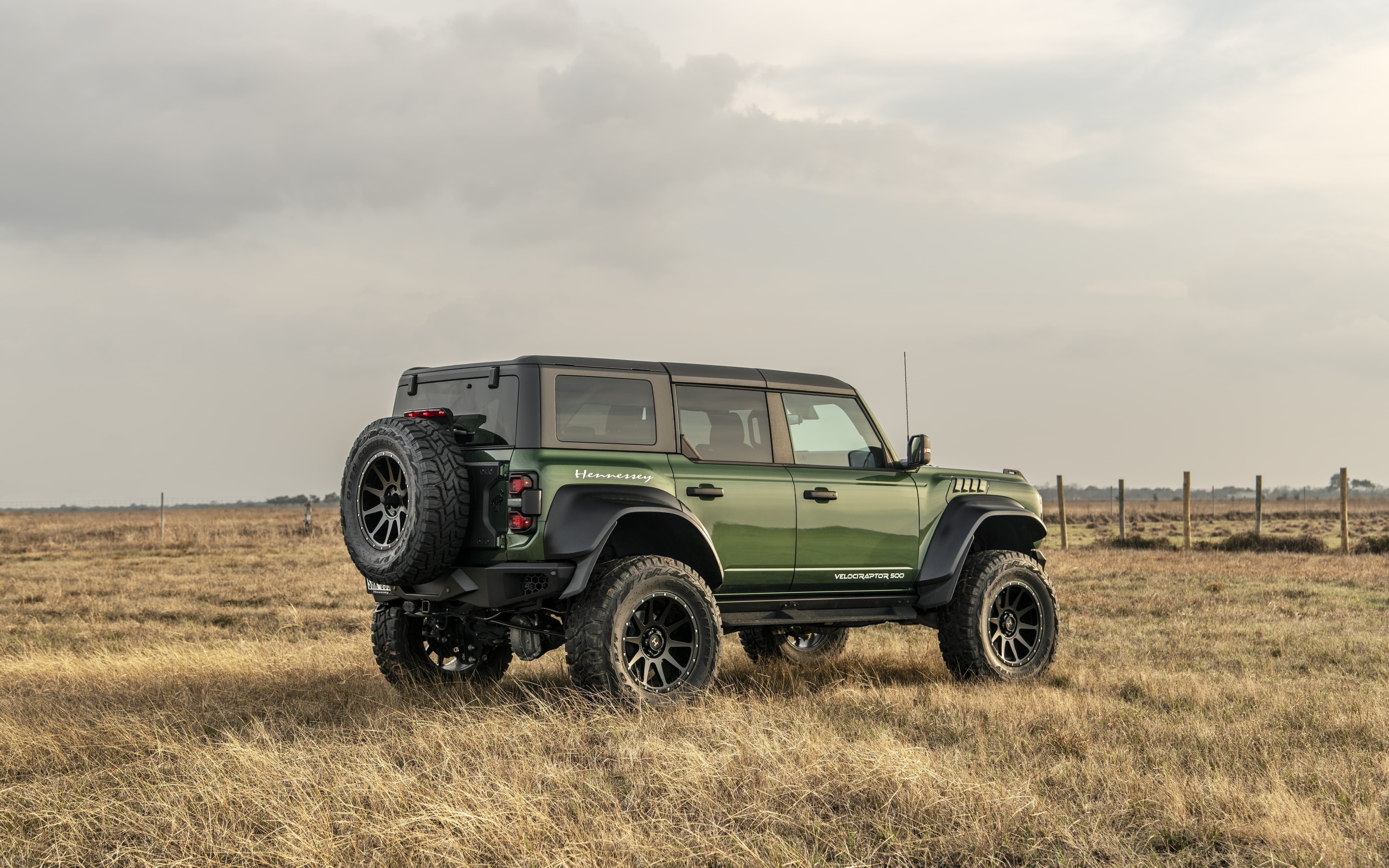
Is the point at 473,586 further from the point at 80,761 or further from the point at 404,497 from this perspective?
the point at 80,761

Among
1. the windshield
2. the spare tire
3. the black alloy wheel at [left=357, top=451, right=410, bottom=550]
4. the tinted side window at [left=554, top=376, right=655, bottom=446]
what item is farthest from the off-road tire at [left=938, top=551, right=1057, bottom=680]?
the black alloy wheel at [left=357, top=451, right=410, bottom=550]

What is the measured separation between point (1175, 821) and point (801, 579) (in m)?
3.64

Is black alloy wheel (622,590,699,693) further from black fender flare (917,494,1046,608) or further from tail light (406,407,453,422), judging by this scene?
black fender flare (917,494,1046,608)

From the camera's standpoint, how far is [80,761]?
6266 millimetres

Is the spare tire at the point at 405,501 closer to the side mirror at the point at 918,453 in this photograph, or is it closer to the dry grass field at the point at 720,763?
the dry grass field at the point at 720,763

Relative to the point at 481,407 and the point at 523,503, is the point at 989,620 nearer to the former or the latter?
the point at 523,503

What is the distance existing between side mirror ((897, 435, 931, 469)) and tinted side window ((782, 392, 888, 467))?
0.58 feet

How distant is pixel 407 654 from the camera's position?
8633 mm

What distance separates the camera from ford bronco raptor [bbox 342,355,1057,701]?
703cm

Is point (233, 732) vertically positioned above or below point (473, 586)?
below

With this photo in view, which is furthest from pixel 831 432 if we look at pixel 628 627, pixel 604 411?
pixel 628 627

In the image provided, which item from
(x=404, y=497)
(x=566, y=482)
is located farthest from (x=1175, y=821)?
(x=404, y=497)

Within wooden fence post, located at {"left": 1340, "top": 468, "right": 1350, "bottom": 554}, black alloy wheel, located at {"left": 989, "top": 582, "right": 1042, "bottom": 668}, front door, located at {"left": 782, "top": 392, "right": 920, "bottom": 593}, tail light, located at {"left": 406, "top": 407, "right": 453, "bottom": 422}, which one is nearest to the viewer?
tail light, located at {"left": 406, "top": 407, "right": 453, "bottom": 422}

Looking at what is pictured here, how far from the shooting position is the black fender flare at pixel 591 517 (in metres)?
6.97
